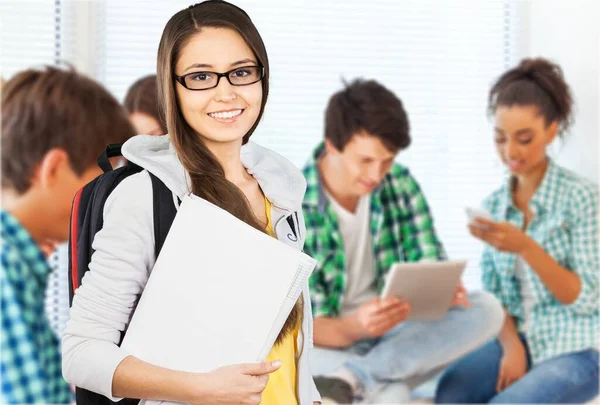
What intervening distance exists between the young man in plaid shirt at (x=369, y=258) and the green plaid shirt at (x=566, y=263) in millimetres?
205

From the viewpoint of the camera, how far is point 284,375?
1113 mm

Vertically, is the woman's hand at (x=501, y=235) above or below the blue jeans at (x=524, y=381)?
above

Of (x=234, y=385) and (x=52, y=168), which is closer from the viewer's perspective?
(x=234, y=385)

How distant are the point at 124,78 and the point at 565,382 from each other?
2.52 metres

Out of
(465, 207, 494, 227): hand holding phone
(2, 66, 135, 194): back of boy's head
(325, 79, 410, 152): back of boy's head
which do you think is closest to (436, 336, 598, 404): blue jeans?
(465, 207, 494, 227): hand holding phone

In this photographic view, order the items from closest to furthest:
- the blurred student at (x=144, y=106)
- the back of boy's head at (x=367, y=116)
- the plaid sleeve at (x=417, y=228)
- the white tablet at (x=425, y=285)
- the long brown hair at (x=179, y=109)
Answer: the long brown hair at (x=179, y=109), the white tablet at (x=425, y=285), the blurred student at (x=144, y=106), the back of boy's head at (x=367, y=116), the plaid sleeve at (x=417, y=228)

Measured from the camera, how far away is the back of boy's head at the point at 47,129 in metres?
3.04

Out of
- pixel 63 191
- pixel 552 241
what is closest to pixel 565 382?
pixel 552 241

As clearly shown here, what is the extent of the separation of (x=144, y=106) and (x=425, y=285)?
4.91ft

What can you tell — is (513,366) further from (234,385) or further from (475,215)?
(234,385)

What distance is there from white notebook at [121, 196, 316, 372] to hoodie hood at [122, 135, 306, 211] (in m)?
0.06

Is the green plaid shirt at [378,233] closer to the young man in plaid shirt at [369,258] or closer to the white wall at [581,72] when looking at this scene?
the young man in plaid shirt at [369,258]

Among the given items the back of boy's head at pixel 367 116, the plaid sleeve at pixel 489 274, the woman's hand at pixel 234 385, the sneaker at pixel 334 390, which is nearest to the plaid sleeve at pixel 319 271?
the sneaker at pixel 334 390

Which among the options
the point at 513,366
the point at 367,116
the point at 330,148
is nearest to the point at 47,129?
the point at 330,148
